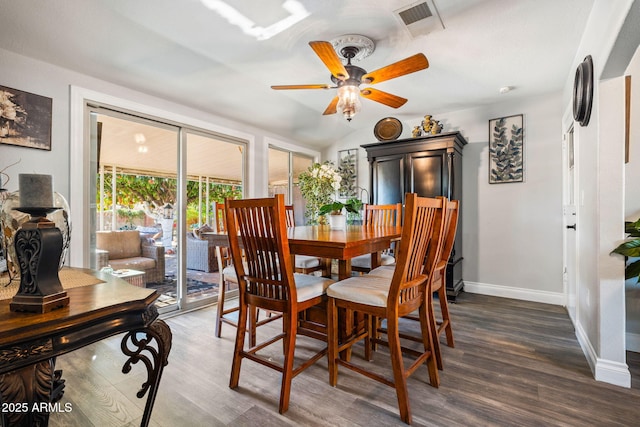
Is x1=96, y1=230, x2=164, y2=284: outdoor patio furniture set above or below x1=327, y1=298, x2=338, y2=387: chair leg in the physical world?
above

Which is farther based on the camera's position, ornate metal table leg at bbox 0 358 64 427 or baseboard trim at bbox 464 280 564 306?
baseboard trim at bbox 464 280 564 306

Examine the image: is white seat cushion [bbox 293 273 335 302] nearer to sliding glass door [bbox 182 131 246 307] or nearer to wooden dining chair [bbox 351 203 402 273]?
wooden dining chair [bbox 351 203 402 273]

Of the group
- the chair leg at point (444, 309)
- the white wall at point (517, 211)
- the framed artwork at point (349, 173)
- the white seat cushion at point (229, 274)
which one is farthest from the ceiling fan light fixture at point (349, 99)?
the framed artwork at point (349, 173)

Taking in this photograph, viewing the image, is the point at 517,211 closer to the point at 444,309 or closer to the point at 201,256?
the point at 444,309

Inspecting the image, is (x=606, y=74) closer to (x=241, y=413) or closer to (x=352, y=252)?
(x=352, y=252)

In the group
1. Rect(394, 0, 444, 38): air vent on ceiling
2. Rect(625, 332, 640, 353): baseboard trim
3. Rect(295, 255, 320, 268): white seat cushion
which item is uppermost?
Rect(394, 0, 444, 38): air vent on ceiling

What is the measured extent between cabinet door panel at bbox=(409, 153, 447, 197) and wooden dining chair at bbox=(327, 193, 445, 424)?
6.51 feet

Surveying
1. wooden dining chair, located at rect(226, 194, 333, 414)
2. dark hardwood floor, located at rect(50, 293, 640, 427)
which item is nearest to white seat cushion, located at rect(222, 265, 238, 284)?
dark hardwood floor, located at rect(50, 293, 640, 427)

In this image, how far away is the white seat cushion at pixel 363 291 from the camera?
64.3 inches

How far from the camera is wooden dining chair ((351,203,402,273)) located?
3.03 metres

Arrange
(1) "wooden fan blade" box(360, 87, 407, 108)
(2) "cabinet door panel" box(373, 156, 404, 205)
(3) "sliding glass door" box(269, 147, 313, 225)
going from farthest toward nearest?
(3) "sliding glass door" box(269, 147, 313, 225), (2) "cabinet door panel" box(373, 156, 404, 205), (1) "wooden fan blade" box(360, 87, 407, 108)

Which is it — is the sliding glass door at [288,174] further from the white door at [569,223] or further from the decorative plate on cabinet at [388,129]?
the white door at [569,223]

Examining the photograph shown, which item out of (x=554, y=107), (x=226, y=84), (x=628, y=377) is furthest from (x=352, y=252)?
(x=554, y=107)

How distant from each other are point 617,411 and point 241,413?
6.58 ft
